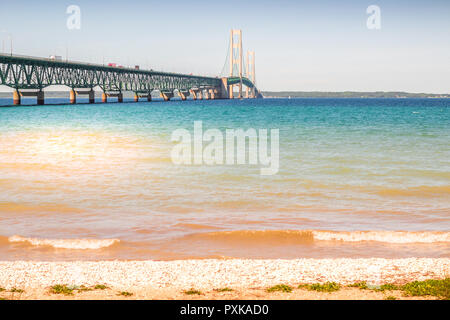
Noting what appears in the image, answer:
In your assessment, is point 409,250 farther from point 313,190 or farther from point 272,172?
point 272,172

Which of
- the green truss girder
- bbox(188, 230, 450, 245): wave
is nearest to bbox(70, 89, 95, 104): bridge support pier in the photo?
the green truss girder

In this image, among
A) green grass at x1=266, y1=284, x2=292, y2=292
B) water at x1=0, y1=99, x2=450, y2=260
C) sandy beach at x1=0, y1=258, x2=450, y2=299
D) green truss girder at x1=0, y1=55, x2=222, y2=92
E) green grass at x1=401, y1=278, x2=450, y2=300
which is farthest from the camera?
Result: green truss girder at x1=0, y1=55, x2=222, y2=92

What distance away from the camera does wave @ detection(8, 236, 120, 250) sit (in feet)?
37.2

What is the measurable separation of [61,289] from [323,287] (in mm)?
3849

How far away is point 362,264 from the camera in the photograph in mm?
9391

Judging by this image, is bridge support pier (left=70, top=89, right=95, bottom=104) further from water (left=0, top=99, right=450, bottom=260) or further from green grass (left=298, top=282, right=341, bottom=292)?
green grass (left=298, top=282, right=341, bottom=292)

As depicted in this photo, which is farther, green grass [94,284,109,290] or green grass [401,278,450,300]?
green grass [94,284,109,290]

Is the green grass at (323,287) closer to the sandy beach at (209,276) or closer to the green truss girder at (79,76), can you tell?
the sandy beach at (209,276)

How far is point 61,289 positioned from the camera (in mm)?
7906

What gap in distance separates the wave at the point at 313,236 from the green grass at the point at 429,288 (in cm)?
381

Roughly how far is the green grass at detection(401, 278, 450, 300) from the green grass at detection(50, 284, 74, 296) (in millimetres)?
4821

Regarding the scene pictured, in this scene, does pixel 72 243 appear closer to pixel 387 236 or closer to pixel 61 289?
pixel 61 289

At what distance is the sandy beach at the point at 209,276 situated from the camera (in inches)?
303
